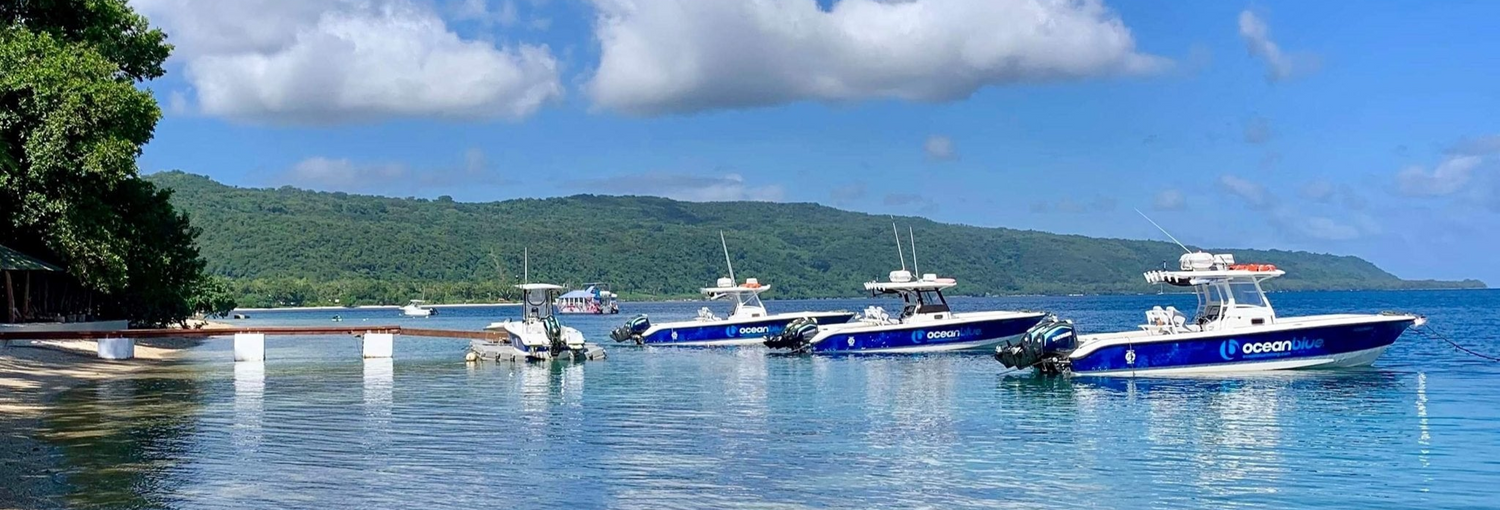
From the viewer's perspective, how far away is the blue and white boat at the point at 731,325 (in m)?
58.0

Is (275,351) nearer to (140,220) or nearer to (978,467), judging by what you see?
(140,220)

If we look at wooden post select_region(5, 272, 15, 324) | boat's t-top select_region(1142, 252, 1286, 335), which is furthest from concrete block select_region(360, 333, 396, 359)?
boat's t-top select_region(1142, 252, 1286, 335)

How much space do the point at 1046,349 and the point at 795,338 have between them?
16606 mm

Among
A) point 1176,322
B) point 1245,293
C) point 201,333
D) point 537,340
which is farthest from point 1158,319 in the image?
point 201,333

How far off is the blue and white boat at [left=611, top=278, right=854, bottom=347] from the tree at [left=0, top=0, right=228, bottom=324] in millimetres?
24373

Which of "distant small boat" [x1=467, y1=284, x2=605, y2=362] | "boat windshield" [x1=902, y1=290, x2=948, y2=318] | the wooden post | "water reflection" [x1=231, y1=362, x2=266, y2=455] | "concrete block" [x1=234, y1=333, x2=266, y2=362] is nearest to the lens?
"water reflection" [x1=231, y1=362, x2=266, y2=455]

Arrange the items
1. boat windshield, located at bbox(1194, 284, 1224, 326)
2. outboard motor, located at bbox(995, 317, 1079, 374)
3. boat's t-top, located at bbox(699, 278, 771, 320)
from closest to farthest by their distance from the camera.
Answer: boat windshield, located at bbox(1194, 284, 1224, 326) → outboard motor, located at bbox(995, 317, 1079, 374) → boat's t-top, located at bbox(699, 278, 771, 320)

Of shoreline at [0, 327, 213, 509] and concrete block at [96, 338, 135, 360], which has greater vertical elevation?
concrete block at [96, 338, 135, 360]

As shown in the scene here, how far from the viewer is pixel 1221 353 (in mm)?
33031

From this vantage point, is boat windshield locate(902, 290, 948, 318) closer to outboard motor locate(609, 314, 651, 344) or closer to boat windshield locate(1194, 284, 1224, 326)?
boat windshield locate(1194, 284, 1224, 326)

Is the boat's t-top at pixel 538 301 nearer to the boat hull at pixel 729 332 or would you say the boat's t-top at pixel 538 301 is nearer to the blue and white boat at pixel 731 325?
the blue and white boat at pixel 731 325

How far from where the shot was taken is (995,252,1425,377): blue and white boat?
33.0 m

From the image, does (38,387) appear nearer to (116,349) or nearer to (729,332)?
(116,349)

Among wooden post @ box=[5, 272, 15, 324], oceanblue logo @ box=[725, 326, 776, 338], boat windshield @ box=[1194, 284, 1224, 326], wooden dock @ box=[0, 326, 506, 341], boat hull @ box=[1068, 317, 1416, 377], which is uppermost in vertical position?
wooden post @ box=[5, 272, 15, 324]
